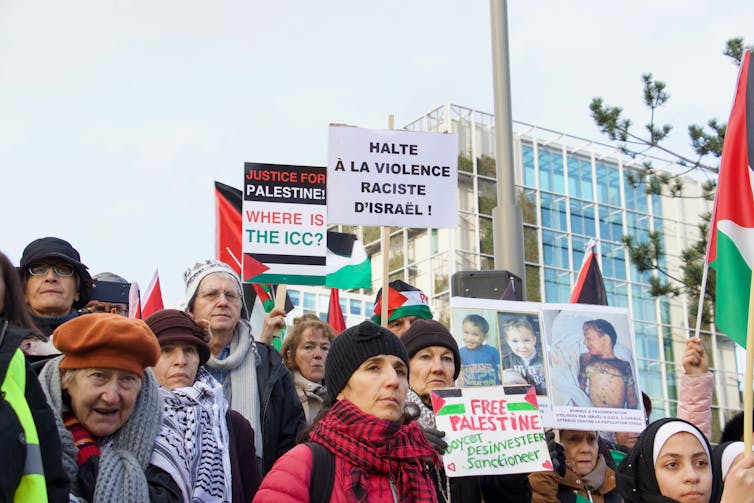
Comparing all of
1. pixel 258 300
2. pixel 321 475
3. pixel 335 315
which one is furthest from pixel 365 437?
pixel 335 315

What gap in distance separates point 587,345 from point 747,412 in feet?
6.75

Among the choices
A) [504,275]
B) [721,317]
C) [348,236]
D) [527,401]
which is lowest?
[527,401]

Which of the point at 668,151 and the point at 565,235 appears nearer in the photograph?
the point at 668,151

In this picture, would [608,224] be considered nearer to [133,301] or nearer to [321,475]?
[133,301]

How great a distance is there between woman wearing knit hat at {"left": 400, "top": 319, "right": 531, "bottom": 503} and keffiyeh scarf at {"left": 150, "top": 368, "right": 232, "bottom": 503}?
2.83ft

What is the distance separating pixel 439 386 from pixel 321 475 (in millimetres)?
1368

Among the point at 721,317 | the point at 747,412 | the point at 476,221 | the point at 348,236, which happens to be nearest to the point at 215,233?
the point at 348,236

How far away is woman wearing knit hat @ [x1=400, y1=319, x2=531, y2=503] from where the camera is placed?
5.05 meters

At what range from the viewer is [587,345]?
21.1 feet

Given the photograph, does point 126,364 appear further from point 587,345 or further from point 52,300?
point 587,345

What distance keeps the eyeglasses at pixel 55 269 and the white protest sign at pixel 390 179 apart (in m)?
2.12

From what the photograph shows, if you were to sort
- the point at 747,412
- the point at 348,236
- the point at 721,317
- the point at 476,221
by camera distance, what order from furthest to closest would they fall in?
the point at 476,221 < the point at 348,236 < the point at 721,317 < the point at 747,412

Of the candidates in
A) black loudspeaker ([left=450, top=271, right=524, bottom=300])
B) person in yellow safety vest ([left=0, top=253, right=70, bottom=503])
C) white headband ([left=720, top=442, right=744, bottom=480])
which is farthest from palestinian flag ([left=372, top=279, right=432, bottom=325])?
person in yellow safety vest ([left=0, top=253, right=70, bottom=503])

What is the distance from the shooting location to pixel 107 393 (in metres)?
4.21
